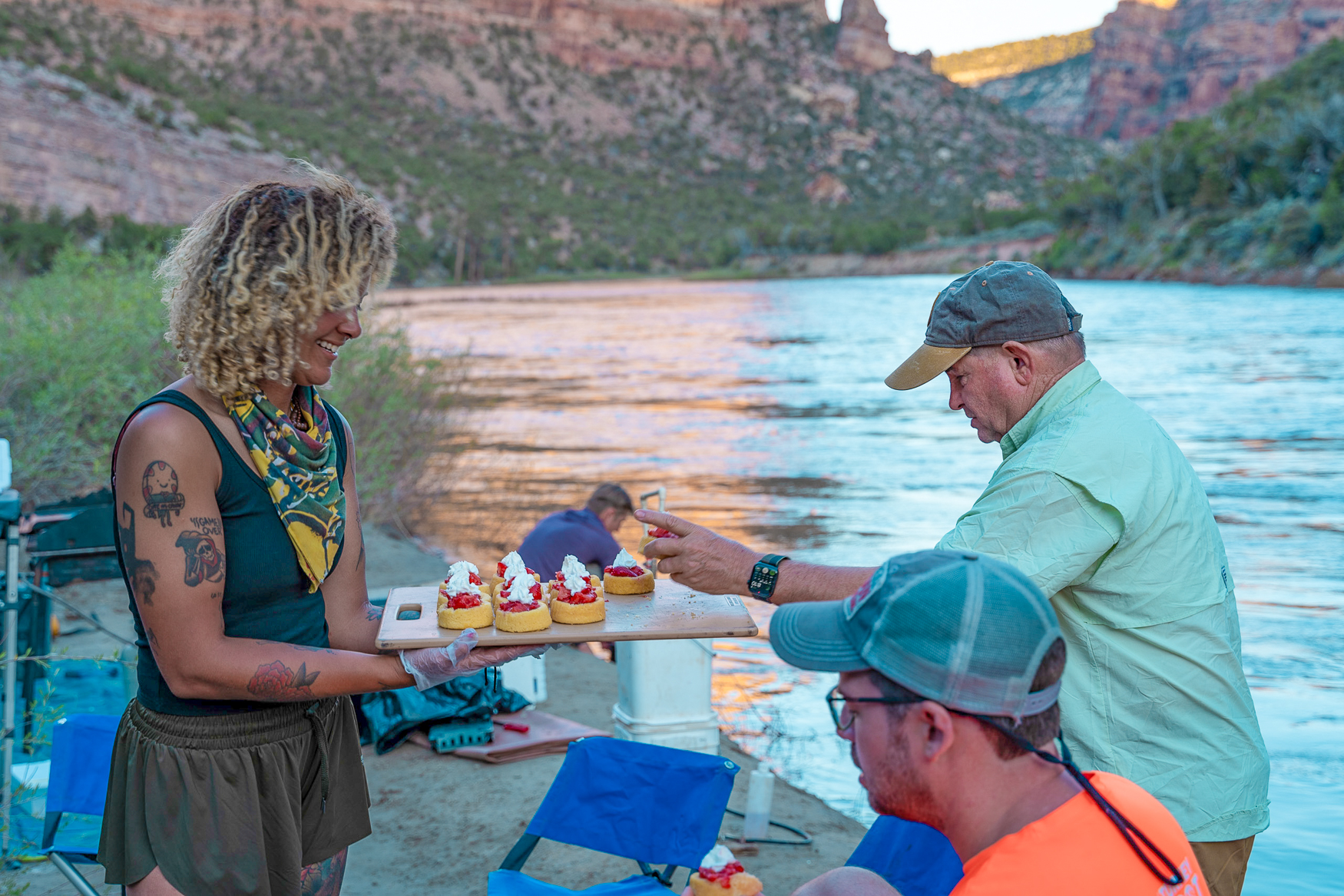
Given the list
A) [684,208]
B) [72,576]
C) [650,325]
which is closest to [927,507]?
[72,576]

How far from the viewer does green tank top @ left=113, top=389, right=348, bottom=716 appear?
2131 mm

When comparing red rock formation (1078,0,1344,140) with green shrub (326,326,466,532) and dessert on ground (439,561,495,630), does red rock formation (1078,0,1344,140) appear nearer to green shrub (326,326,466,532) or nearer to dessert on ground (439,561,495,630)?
green shrub (326,326,466,532)

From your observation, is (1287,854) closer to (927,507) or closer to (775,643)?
(775,643)

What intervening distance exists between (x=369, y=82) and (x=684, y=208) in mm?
30356

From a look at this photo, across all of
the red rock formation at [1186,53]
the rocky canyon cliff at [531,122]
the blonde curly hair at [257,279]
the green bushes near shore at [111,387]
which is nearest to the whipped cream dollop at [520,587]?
the blonde curly hair at [257,279]

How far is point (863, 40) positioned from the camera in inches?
5507

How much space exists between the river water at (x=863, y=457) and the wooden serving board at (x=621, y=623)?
2.93 m

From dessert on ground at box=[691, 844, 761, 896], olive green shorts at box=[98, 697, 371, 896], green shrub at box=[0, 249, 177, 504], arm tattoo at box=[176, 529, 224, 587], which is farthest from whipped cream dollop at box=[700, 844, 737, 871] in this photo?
green shrub at box=[0, 249, 177, 504]

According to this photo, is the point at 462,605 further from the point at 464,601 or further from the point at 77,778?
the point at 77,778

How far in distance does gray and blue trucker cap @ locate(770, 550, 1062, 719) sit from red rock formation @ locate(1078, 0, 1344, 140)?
182 meters

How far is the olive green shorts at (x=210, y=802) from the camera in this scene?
217 cm

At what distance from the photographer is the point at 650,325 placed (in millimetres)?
45125

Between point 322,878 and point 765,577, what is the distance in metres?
1.28

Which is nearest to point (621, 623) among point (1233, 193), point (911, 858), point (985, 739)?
point (911, 858)
